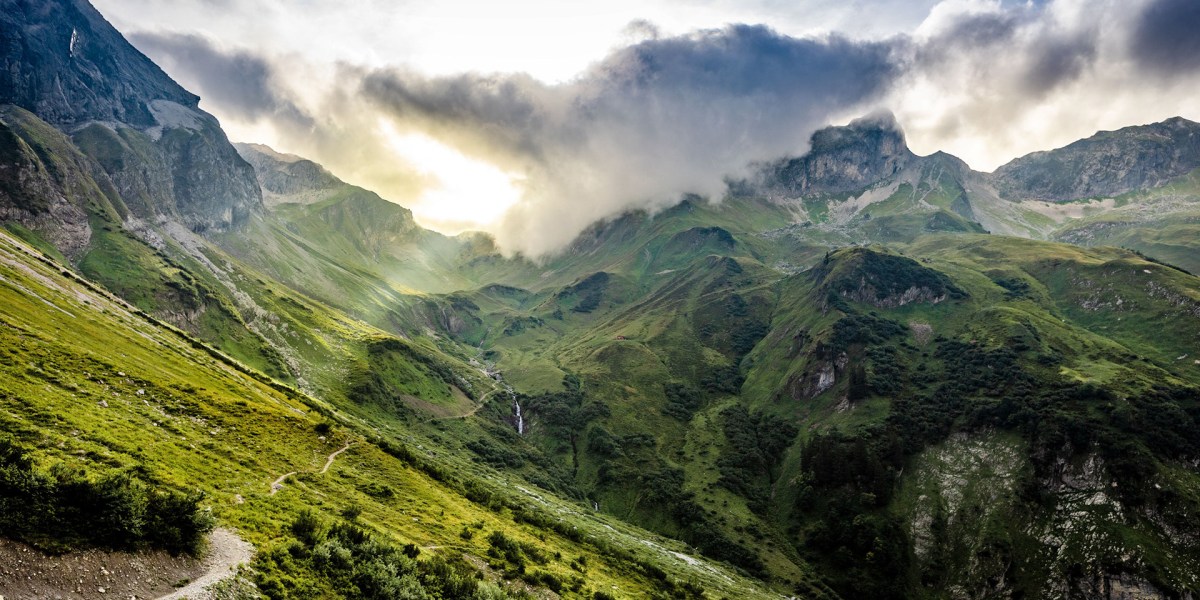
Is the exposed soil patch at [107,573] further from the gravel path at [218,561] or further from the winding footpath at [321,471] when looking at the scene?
the winding footpath at [321,471]

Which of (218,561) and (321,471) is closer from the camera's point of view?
(218,561)

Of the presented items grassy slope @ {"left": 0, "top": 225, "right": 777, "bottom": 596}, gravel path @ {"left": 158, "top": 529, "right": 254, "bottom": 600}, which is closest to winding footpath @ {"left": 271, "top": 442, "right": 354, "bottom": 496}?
grassy slope @ {"left": 0, "top": 225, "right": 777, "bottom": 596}

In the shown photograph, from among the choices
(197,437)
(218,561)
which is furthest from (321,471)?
(218,561)

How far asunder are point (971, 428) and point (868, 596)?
3256 inches

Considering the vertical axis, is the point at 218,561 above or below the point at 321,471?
above

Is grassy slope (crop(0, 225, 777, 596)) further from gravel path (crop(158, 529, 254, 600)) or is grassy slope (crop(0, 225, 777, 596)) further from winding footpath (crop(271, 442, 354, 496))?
gravel path (crop(158, 529, 254, 600))

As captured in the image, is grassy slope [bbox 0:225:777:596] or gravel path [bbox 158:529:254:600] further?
grassy slope [bbox 0:225:777:596]

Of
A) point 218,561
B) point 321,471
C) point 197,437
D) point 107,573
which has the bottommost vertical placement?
point 321,471

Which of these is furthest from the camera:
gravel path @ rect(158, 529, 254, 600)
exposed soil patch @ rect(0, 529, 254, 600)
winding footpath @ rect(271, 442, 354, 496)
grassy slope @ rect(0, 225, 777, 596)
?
winding footpath @ rect(271, 442, 354, 496)

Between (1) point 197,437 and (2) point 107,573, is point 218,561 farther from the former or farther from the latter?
(1) point 197,437

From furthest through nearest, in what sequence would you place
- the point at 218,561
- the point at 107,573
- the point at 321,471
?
the point at 321,471, the point at 218,561, the point at 107,573

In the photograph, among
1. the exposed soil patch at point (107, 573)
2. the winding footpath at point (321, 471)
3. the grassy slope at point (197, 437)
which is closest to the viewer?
the exposed soil patch at point (107, 573)

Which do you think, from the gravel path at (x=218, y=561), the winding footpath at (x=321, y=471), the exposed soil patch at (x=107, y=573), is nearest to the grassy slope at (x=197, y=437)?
the winding footpath at (x=321, y=471)

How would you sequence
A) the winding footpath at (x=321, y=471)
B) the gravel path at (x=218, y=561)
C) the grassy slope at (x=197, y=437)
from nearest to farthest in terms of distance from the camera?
the gravel path at (x=218, y=561) < the grassy slope at (x=197, y=437) < the winding footpath at (x=321, y=471)
